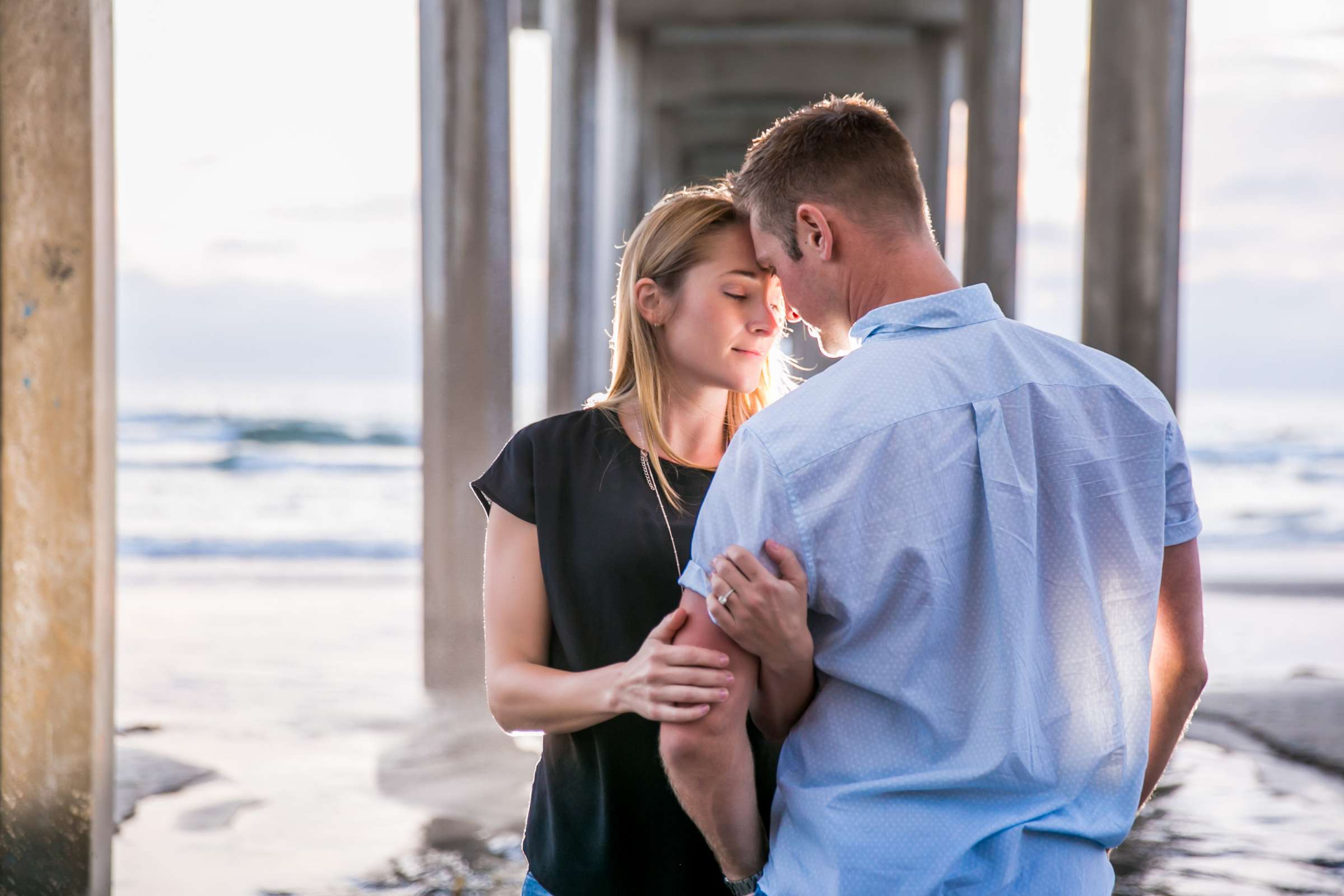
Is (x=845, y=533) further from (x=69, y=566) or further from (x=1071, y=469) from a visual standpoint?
(x=69, y=566)

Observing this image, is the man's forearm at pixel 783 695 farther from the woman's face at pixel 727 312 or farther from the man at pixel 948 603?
the woman's face at pixel 727 312

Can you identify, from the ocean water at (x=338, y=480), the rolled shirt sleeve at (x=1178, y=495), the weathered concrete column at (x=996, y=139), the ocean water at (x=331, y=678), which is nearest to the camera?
the rolled shirt sleeve at (x=1178, y=495)

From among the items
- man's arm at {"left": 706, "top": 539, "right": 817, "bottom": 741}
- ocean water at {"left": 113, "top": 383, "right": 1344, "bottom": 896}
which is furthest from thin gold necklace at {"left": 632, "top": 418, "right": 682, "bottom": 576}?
ocean water at {"left": 113, "top": 383, "right": 1344, "bottom": 896}

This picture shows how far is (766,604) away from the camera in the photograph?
1.63 metres

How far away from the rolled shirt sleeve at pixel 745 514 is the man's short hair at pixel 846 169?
467 millimetres

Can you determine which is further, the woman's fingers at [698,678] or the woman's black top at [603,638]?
the woman's black top at [603,638]

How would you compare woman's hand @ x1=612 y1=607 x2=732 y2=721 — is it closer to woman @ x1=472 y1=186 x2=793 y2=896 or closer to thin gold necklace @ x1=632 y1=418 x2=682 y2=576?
woman @ x1=472 y1=186 x2=793 y2=896

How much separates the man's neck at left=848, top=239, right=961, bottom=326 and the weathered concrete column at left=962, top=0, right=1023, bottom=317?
12.1m

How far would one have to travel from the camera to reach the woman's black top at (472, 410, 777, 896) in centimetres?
223

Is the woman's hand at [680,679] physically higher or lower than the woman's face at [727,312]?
lower

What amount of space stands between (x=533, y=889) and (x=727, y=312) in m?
1.13

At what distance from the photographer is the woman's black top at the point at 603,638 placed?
2.23 m

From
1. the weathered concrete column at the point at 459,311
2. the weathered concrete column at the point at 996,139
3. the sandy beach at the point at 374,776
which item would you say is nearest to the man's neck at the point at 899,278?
the sandy beach at the point at 374,776

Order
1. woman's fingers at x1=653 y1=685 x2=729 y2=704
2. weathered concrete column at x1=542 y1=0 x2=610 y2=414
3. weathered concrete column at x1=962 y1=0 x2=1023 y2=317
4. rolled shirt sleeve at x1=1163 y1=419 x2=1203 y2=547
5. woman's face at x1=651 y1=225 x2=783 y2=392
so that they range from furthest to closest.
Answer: weathered concrete column at x1=962 y1=0 x2=1023 y2=317 < weathered concrete column at x1=542 y1=0 x2=610 y2=414 < woman's face at x1=651 y1=225 x2=783 y2=392 < rolled shirt sleeve at x1=1163 y1=419 x2=1203 y2=547 < woman's fingers at x1=653 y1=685 x2=729 y2=704
